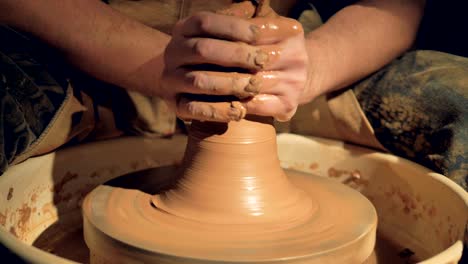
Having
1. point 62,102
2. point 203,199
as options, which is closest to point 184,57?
point 203,199

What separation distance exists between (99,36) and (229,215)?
61 cm

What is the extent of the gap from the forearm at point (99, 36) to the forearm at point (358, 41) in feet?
1.38

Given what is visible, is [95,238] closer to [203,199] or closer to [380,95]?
[203,199]

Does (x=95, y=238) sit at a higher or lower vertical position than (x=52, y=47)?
lower

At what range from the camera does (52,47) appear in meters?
1.40

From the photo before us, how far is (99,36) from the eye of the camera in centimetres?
138

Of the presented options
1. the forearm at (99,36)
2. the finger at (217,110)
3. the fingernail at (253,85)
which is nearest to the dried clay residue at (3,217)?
the forearm at (99,36)

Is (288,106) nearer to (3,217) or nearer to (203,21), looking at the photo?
(203,21)

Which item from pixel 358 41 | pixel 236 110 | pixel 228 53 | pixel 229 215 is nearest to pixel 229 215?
pixel 229 215

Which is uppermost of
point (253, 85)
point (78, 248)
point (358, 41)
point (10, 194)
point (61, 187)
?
point (253, 85)

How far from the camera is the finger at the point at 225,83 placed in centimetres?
93

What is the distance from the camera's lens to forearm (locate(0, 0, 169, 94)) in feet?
4.44

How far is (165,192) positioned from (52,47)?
53 centimetres

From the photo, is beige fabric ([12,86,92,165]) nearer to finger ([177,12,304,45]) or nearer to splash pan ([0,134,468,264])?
splash pan ([0,134,468,264])
